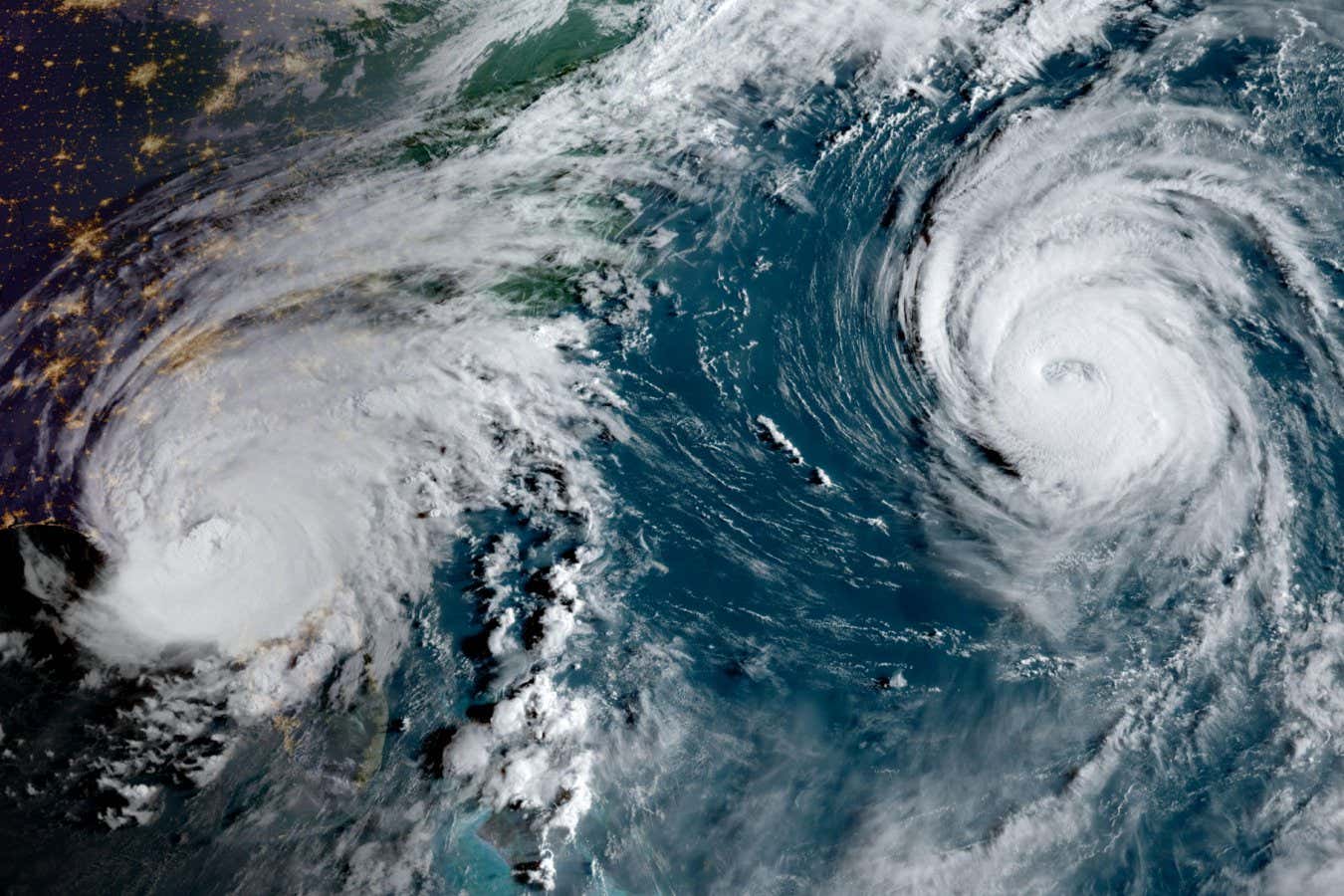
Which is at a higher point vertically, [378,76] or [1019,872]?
[378,76]

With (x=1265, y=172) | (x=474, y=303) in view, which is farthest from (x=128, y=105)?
(x=1265, y=172)

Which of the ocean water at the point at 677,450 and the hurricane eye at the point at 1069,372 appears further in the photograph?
the hurricane eye at the point at 1069,372

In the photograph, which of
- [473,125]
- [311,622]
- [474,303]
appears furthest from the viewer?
[473,125]

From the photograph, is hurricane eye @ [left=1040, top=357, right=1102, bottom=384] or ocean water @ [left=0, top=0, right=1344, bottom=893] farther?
hurricane eye @ [left=1040, top=357, right=1102, bottom=384]

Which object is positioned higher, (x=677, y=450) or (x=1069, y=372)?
(x=1069, y=372)

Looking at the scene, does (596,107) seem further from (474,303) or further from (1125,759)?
(1125,759)

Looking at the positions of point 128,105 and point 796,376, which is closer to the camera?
point 796,376

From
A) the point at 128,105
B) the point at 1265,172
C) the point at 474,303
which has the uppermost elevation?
the point at 1265,172

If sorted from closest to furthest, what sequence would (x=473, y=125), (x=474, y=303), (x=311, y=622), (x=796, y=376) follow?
(x=311, y=622)
(x=796, y=376)
(x=474, y=303)
(x=473, y=125)
